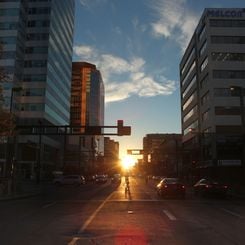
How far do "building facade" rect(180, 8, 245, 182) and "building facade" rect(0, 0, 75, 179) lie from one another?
35473mm

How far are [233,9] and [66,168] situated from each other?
47673 mm

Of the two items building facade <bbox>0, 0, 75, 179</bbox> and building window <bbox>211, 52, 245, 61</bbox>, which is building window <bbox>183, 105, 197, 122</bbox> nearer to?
building window <bbox>211, 52, 245, 61</bbox>

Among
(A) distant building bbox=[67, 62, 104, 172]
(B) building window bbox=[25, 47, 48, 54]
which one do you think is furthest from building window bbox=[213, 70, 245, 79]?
(A) distant building bbox=[67, 62, 104, 172]

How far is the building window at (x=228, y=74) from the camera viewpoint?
7312 cm

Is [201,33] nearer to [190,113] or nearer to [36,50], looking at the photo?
[190,113]

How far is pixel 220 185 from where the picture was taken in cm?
3048

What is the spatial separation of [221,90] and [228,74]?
3.25m

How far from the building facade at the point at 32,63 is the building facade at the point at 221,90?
35473 millimetres

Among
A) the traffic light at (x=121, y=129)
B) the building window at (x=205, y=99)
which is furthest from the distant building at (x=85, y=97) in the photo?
the traffic light at (x=121, y=129)

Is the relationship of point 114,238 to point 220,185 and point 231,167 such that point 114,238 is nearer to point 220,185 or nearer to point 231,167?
point 220,185

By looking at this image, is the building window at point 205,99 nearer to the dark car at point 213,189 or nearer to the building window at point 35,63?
the building window at point 35,63

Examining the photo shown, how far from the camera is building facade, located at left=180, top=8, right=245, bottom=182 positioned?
7062 cm

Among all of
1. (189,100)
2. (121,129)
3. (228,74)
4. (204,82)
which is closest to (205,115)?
(204,82)

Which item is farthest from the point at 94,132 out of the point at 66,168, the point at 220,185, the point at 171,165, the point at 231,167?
the point at 171,165
